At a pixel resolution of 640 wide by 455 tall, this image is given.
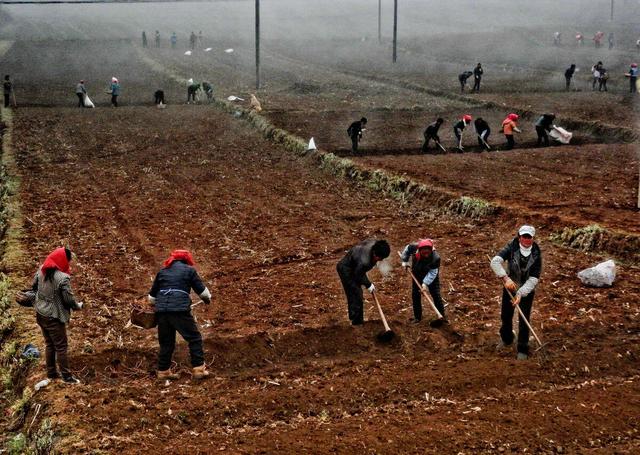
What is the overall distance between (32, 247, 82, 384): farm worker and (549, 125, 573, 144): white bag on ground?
18177 mm

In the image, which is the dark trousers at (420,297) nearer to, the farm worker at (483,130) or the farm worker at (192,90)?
the farm worker at (483,130)

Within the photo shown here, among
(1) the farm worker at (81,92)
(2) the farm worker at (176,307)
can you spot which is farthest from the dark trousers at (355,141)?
(1) the farm worker at (81,92)

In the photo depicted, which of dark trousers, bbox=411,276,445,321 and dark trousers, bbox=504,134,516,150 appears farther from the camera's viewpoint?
dark trousers, bbox=504,134,516,150

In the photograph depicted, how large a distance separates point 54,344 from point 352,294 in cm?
380

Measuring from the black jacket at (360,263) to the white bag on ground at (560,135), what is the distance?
50.2 feet

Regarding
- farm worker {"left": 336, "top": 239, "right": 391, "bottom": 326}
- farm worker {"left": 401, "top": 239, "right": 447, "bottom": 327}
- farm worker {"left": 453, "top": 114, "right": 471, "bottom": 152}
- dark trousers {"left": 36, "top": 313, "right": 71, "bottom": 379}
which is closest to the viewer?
dark trousers {"left": 36, "top": 313, "right": 71, "bottom": 379}

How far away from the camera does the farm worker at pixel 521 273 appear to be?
9391mm

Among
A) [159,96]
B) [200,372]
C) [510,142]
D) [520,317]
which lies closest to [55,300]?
[200,372]

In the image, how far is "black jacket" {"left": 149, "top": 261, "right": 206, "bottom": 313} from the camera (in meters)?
9.09

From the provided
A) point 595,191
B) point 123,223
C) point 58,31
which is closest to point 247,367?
point 123,223

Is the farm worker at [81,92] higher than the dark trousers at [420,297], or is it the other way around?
the farm worker at [81,92]

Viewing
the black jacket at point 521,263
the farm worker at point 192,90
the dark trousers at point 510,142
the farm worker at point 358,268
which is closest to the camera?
the black jacket at point 521,263

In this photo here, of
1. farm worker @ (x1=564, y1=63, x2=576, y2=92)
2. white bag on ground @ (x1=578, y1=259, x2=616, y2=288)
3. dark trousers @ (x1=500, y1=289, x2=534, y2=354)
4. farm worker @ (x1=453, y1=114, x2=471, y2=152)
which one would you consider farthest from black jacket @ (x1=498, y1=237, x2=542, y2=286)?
farm worker @ (x1=564, y1=63, x2=576, y2=92)

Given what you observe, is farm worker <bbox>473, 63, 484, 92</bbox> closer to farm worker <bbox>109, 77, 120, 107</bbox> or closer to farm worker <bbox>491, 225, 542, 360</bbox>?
farm worker <bbox>109, 77, 120, 107</bbox>
